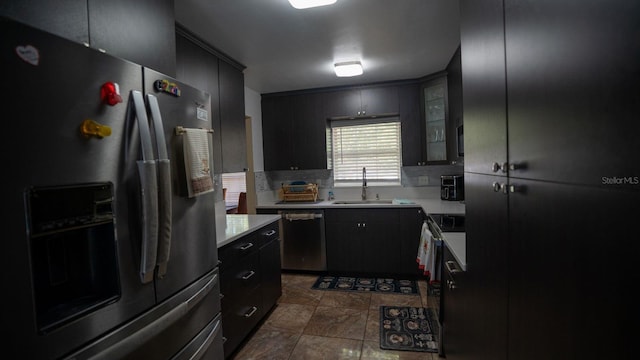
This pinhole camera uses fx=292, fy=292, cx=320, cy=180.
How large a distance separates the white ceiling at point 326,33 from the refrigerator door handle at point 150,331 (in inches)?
66.8

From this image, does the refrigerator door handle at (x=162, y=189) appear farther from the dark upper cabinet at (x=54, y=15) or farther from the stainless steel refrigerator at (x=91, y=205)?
the dark upper cabinet at (x=54, y=15)

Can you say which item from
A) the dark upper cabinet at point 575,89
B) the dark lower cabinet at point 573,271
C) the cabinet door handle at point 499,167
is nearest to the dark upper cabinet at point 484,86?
the cabinet door handle at point 499,167

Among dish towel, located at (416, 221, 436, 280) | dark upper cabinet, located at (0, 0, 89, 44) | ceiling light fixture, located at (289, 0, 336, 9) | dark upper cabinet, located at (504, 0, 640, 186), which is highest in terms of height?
ceiling light fixture, located at (289, 0, 336, 9)

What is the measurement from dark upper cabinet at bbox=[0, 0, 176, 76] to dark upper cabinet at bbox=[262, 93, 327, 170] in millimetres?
2414

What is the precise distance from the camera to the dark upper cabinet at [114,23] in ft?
2.95

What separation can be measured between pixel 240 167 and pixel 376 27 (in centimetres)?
166

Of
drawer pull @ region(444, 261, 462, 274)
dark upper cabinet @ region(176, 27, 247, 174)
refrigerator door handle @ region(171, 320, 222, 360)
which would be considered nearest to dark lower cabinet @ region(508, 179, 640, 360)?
drawer pull @ region(444, 261, 462, 274)

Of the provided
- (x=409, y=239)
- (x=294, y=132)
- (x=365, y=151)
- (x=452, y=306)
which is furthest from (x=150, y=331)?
(x=365, y=151)

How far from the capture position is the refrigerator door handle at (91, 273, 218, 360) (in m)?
0.91

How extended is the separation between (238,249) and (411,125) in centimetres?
259

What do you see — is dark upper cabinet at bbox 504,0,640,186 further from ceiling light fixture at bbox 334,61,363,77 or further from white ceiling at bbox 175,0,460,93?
ceiling light fixture at bbox 334,61,363,77

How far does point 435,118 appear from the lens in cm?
341
